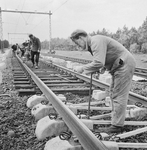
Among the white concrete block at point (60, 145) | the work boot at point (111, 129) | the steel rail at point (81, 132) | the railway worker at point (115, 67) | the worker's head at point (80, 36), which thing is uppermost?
the worker's head at point (80, 36)

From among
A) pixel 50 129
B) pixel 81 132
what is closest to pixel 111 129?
pixel 81 132

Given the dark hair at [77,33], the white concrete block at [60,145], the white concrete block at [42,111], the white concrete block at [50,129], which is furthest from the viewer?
the white concrete block at [42,111]

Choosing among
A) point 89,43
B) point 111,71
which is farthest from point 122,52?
point 89,43

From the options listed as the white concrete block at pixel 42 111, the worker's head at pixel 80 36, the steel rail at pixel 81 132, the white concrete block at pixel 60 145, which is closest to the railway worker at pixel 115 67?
the worker's head at pixel 80 36

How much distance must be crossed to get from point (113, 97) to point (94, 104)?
4.39 feet

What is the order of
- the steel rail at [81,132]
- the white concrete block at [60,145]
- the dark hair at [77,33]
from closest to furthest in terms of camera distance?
the steel rail at [81,132], the white concrete block at [60,145], the dark hair at [77,33]

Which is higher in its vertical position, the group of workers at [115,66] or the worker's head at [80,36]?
the worker's head at [80,36]

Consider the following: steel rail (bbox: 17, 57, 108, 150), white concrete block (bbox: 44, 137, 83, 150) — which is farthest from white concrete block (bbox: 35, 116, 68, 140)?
white concrete block (bbox: 44, 137, 83, 150)

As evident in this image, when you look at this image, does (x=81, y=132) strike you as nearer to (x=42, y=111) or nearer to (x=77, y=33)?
(x=77, y=33)

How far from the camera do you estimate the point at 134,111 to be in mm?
3838

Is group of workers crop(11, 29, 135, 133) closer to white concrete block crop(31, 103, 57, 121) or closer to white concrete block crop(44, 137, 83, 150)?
white concrete block crop(44, 137, 83, 150)

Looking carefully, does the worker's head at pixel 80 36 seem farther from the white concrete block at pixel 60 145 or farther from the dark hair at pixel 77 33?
the white concrete block at pixel 60 145

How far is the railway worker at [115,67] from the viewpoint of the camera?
287 cm

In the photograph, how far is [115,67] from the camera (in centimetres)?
312
